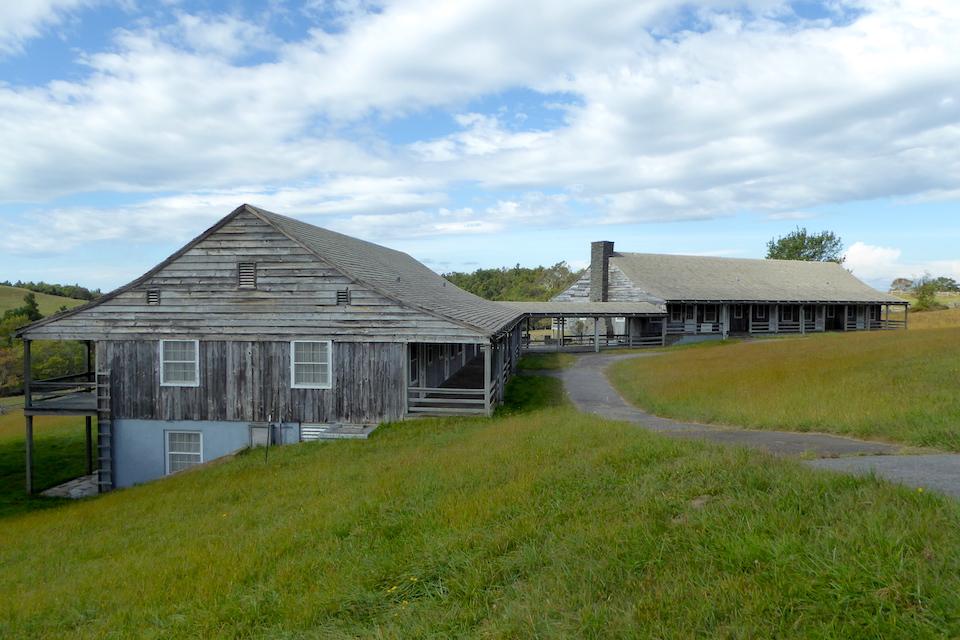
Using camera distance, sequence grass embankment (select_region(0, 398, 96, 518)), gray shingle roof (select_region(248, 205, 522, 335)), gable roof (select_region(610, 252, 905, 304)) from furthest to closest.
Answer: gable roof (select_region(610, 252, 905, 304)) < gray shingle roof (select_region(248, 205, 522, 335)) < grass embankment (select_region(0, 398, 96, 518))

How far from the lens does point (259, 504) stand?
11.4 m

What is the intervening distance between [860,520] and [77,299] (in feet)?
428

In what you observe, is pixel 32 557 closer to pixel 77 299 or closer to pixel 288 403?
pixel 288 403

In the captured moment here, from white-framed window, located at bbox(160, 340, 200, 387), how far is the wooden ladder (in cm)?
180

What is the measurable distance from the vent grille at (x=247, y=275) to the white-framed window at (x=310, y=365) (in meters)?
2.16

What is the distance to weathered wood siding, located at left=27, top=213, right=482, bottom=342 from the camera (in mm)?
19656

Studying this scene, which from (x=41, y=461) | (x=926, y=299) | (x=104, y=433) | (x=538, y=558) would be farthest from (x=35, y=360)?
(x=926, y=299)

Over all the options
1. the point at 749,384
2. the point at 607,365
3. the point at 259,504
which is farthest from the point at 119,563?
the point at 607,365

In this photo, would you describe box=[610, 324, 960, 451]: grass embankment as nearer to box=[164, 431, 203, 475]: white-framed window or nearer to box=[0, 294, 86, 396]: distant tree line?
box=[164, 431, 203, 475]: white-framed window

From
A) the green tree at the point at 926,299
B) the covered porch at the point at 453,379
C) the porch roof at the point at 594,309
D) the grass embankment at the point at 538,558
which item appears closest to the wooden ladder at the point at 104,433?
the covered porch at the point at 453,379

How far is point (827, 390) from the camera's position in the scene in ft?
55.9

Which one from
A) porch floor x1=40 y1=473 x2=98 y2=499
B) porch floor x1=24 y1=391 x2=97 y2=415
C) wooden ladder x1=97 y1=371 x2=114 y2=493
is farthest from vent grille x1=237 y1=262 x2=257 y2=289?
porch floor x1=40 y1=473 x2=98 y2=499

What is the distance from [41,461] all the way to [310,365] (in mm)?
12464

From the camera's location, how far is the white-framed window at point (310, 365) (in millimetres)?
19953
